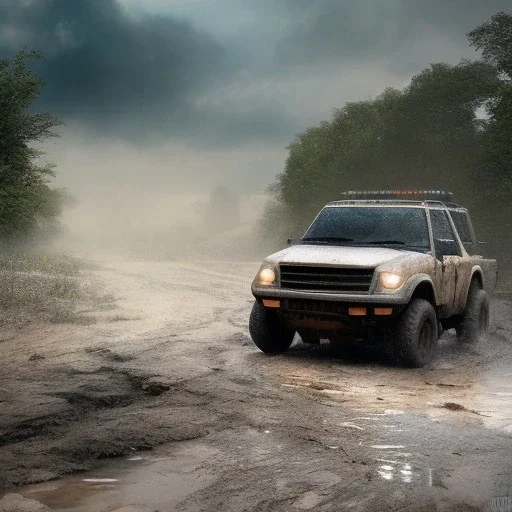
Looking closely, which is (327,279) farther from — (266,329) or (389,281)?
(266,329)

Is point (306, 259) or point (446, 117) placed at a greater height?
point (446, 117)

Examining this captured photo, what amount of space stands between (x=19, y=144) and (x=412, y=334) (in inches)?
1029

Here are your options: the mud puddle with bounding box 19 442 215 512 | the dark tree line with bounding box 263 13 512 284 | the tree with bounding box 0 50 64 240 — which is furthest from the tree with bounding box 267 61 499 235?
the mud puddle with bounding box 19 442 215 512

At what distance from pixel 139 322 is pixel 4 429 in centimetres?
700

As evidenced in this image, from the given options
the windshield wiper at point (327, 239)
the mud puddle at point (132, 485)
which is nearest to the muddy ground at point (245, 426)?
the mud puddle at point (132, 485)

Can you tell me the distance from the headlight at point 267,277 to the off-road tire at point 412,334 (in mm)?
1594

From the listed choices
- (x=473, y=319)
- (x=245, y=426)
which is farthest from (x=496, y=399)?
(x=473, y=319)

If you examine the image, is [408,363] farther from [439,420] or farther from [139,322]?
[139,322]

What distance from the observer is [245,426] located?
237 inches

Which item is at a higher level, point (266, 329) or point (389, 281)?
point (389, 281)

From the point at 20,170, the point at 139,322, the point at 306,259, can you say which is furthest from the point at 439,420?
the point at 20,170

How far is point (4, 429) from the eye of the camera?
5.73 metres

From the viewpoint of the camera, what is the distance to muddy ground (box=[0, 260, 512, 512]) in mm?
4500

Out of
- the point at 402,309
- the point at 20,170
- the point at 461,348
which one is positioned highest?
the point at 20,170
